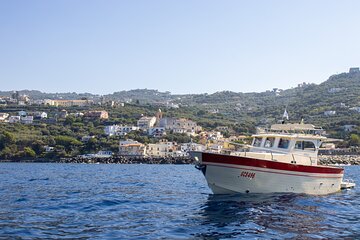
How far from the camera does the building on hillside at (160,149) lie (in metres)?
102

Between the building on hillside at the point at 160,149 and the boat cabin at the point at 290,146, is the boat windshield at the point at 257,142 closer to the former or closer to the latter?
the boat cabin at the point at 290,146

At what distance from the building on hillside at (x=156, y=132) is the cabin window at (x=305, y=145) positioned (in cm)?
9685

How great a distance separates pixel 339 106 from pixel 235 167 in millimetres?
136024

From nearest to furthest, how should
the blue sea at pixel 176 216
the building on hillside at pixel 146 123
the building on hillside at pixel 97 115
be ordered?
the blue sea at pixel 176 216 < the building on hillside at pixel 146 123 < the building on hillside at pixel 97 115

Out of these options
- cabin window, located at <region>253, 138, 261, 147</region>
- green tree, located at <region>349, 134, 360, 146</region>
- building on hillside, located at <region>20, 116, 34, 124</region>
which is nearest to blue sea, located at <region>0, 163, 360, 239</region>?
cabin window, located at <region>253, 138, 261, 147</region>

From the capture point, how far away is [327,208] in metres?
20.0

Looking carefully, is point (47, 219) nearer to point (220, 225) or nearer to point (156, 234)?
point (156, 234)

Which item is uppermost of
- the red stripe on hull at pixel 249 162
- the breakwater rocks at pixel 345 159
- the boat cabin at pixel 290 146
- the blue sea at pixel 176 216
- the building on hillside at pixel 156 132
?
the boat cabin at pixel 290 146

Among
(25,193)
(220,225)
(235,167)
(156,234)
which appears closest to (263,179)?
(235,167)

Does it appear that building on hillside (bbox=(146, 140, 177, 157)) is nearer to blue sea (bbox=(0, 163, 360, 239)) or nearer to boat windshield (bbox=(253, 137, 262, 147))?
boat windshield (bbox=(253, 137, 262, 147))

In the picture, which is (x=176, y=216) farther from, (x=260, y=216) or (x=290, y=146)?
(x=290, y=146)

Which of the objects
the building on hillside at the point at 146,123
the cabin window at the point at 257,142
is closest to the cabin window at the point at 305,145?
the cabin window at the point at 257,142

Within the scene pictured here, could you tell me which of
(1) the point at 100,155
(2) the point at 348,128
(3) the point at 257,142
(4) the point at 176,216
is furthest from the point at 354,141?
(4) the point at 176,216

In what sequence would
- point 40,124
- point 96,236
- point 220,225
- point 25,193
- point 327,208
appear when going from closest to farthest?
point 96,236 < point 220,225 < point 327,208 < point 25,193 < point 40,124
